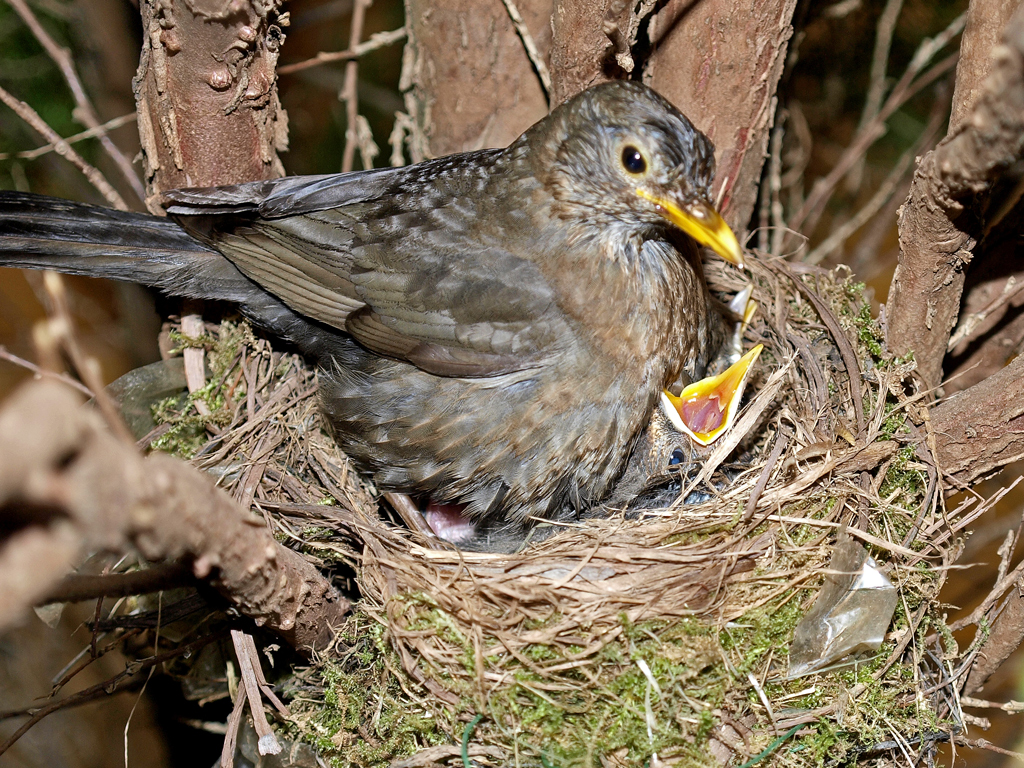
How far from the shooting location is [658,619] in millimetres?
2025

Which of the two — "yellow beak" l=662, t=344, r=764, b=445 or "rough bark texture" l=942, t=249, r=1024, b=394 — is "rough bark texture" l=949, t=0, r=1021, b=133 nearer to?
"rough bark texture" l=942, t=249, r=1024, b=394

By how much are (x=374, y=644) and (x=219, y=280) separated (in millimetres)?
1282

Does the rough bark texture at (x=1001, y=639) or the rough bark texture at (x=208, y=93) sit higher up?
the rough bark texture at (x=208, y=93)

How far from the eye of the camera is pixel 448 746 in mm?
1998

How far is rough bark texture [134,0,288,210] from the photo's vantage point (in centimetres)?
216

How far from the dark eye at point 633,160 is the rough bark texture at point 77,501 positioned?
1.32 meters

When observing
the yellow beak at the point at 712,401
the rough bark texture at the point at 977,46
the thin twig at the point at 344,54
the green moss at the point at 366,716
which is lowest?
the green moss at the point at 366,716

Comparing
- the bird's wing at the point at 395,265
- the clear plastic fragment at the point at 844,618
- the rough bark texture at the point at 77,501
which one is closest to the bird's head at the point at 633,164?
the bird's wing at the point at 395,265

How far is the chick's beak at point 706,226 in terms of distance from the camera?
6.77ft

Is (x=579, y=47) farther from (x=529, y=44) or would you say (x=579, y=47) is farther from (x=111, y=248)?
(x=111, y=248)

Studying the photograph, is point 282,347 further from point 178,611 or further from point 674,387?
point 674,387

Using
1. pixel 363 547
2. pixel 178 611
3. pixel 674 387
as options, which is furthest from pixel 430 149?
pixel 178 611

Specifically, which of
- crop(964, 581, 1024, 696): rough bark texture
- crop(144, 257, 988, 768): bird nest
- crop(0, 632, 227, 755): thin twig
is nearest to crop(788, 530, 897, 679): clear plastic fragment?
crop(144, 257, 988, 768): bird nest

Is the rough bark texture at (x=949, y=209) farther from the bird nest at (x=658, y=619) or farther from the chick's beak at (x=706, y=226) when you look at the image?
the chick's beak at (x=706, y=226)
